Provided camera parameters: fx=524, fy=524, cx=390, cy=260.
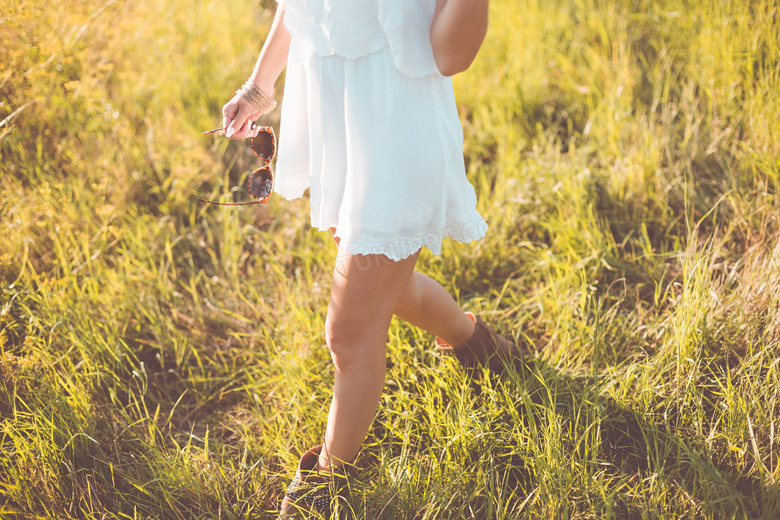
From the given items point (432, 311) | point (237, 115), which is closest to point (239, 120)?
point (237, 115)

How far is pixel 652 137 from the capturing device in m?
2.42

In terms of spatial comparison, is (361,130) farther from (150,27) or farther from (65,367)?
(150,27)

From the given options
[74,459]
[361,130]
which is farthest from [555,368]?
[74,459]

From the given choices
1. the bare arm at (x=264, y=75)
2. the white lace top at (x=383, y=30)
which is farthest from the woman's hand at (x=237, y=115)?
the white lace top at (x=383, y=30)

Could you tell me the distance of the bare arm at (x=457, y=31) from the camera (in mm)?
1013

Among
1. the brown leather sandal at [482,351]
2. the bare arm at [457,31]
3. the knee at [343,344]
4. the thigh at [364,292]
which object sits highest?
the bare arm at [457,31]

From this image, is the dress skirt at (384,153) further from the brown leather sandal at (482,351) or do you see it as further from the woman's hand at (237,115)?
the brown leather sandal at (482,351)

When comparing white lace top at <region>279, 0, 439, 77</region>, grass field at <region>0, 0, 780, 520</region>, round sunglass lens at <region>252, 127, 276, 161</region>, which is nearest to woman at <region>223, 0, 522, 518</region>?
white lace top at <region>279, 0, 439, 77</region>

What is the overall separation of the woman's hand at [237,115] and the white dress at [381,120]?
0.87 feet

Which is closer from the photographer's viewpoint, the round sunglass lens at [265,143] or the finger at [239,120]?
the finger at [239,120]

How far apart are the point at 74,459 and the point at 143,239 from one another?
1124 mm

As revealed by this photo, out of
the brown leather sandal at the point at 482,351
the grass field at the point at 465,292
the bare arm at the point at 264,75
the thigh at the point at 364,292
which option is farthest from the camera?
the brown leather sandal at the point at 482,351

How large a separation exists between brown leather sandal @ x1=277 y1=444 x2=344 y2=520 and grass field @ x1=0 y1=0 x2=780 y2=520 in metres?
0.09

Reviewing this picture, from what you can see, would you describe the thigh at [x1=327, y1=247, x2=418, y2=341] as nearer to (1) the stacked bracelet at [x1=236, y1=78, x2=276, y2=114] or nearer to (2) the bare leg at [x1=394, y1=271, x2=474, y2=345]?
(2) the bare leg at [x1=394, y1=271, x2=474, y2=345]
